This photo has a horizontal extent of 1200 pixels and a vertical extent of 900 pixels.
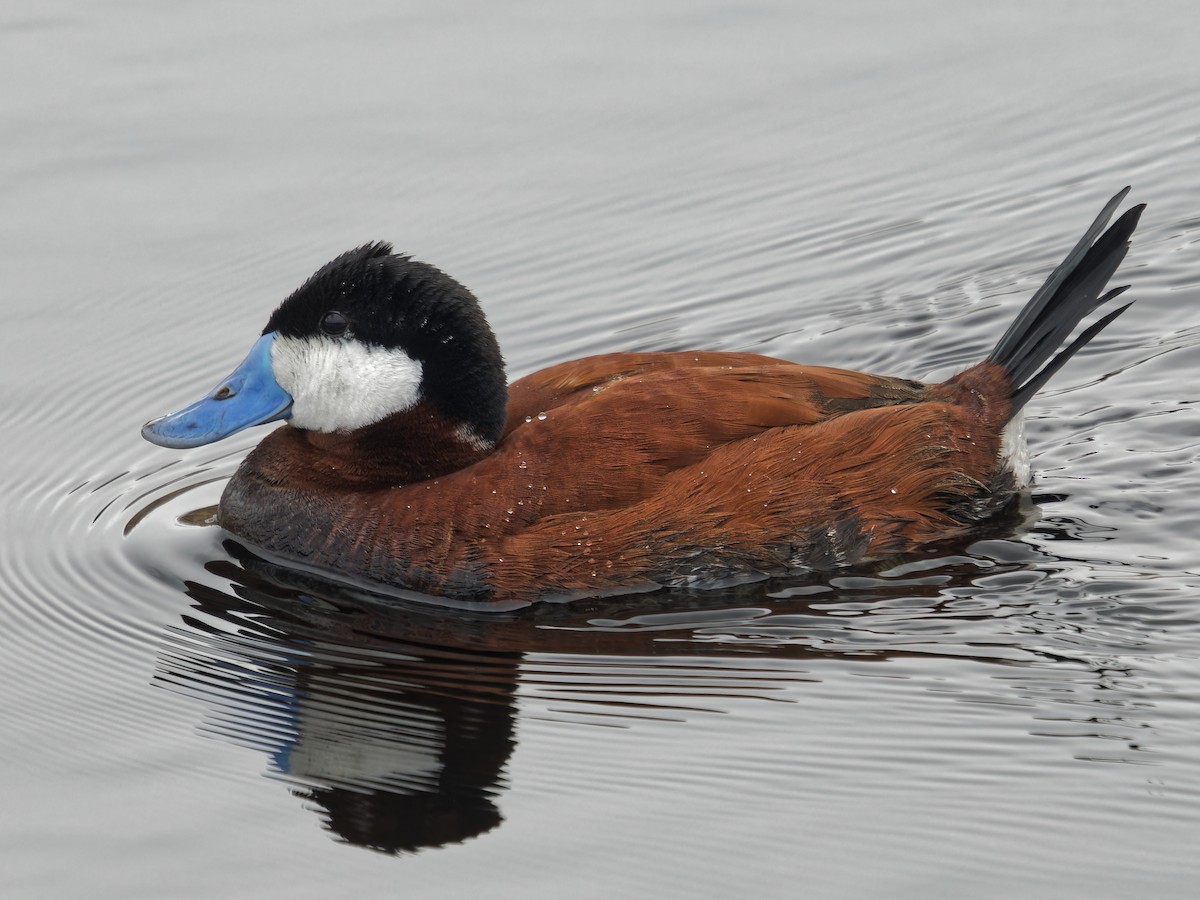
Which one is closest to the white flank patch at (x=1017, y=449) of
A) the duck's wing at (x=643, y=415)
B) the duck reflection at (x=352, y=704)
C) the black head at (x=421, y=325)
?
the duck's wing at (x=643, y=415)

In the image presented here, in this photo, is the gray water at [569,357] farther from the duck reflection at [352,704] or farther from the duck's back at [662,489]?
the duck's back at [662,489]

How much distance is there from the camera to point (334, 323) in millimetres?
6945

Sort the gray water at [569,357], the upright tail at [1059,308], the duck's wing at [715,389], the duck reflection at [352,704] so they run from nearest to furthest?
the gray water at [569,357] < the duck reflection at [352,704] < the duck's wing at [715,389] < the upright tail at [1059,308]

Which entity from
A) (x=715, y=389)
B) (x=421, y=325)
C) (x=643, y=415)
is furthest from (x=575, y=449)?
(x=421, y=325)

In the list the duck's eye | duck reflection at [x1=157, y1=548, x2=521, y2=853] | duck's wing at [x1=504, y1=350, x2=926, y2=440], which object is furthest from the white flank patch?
the duck's eye

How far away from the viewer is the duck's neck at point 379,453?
6938mm

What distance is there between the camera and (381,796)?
5590 millimetres

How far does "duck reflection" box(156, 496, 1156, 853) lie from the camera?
571 centimetres

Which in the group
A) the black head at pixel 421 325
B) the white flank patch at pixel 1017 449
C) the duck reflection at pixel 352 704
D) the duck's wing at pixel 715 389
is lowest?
the duck reflection at pixel 352 704

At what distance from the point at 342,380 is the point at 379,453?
11.7 inches

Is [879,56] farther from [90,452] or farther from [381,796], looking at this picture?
[381,796]

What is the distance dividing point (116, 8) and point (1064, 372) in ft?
19.8

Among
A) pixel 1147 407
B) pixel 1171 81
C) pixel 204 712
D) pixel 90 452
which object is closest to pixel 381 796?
pixel 204 712

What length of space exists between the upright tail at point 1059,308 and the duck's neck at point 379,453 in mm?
2049
